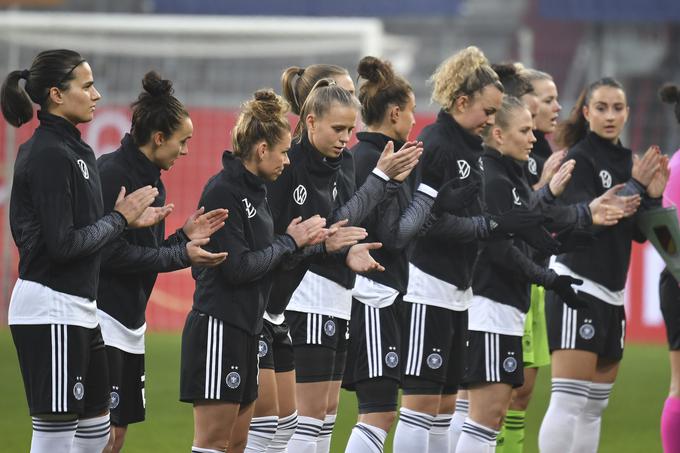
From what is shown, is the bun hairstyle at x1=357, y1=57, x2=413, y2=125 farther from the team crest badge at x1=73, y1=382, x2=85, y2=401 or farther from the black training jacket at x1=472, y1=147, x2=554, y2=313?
the team crest badge at x1=73, y1=382, x2=85, y2=401

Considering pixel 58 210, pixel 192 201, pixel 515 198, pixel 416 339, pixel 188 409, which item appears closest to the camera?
pixel 58 210

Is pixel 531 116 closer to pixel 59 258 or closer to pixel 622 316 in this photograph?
pixel 622 316

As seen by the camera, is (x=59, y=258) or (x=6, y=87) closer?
(x=59, y=258)

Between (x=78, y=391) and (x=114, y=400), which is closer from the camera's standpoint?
(x=78, y=391)

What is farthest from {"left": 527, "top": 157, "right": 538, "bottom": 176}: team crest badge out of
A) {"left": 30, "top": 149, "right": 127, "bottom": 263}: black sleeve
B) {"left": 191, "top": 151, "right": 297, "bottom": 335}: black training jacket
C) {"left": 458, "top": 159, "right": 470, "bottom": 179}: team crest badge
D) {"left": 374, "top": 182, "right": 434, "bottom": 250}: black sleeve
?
{"left": 30, "top": 149, "right": 127, "bottom": 263}: black sleeve

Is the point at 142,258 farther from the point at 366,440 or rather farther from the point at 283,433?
the point at 366,440

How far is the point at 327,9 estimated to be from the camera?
Answer: 20953mm

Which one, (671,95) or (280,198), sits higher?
(671,95)

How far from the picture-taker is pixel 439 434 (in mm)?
5680

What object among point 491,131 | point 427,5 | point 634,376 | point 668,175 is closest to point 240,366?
point 491,131

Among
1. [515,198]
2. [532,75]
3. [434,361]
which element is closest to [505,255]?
[515,198]

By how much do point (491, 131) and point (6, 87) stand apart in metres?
2.49

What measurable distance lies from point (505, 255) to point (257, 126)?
5.34ft

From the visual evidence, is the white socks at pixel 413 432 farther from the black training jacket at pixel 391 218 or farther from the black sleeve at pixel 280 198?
the black sleeve at pixel 280 198
